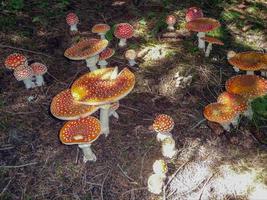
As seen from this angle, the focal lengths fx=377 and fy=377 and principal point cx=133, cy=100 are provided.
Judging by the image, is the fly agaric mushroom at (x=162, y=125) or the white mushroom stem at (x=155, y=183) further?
the fly agaric mushroom at (x=162, y=125)

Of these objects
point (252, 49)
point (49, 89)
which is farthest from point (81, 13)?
point (252, 49)

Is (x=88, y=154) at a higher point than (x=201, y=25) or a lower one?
lower

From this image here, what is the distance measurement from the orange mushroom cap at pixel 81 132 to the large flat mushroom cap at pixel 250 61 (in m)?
2.15

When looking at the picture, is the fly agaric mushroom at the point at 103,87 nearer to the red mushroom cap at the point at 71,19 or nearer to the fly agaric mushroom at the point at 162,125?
the fly agaric mushroom at the point at 162,125

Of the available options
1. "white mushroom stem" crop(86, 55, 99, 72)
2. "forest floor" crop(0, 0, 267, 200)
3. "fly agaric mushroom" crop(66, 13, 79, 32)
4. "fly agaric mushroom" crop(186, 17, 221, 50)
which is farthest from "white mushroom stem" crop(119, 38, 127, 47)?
"fly agaric mushroom" crop(186, 17, 221, 50)

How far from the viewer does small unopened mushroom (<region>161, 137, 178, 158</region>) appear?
176 inches

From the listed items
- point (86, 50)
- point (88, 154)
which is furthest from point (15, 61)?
point (88, 154)

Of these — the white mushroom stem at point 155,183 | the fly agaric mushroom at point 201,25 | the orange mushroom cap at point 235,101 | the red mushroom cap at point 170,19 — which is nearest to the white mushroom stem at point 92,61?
the fly agaric mushroom at point 201,25

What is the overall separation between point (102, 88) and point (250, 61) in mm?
2167

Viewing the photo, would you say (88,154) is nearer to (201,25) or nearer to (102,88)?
(102,88)

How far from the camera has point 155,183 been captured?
415cm

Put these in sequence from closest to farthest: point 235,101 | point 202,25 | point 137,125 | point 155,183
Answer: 1. point 155,183
2. point 235,101
3. point 137,125
4. point 202,25

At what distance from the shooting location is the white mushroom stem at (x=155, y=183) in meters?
4.15

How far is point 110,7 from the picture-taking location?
7.24m
